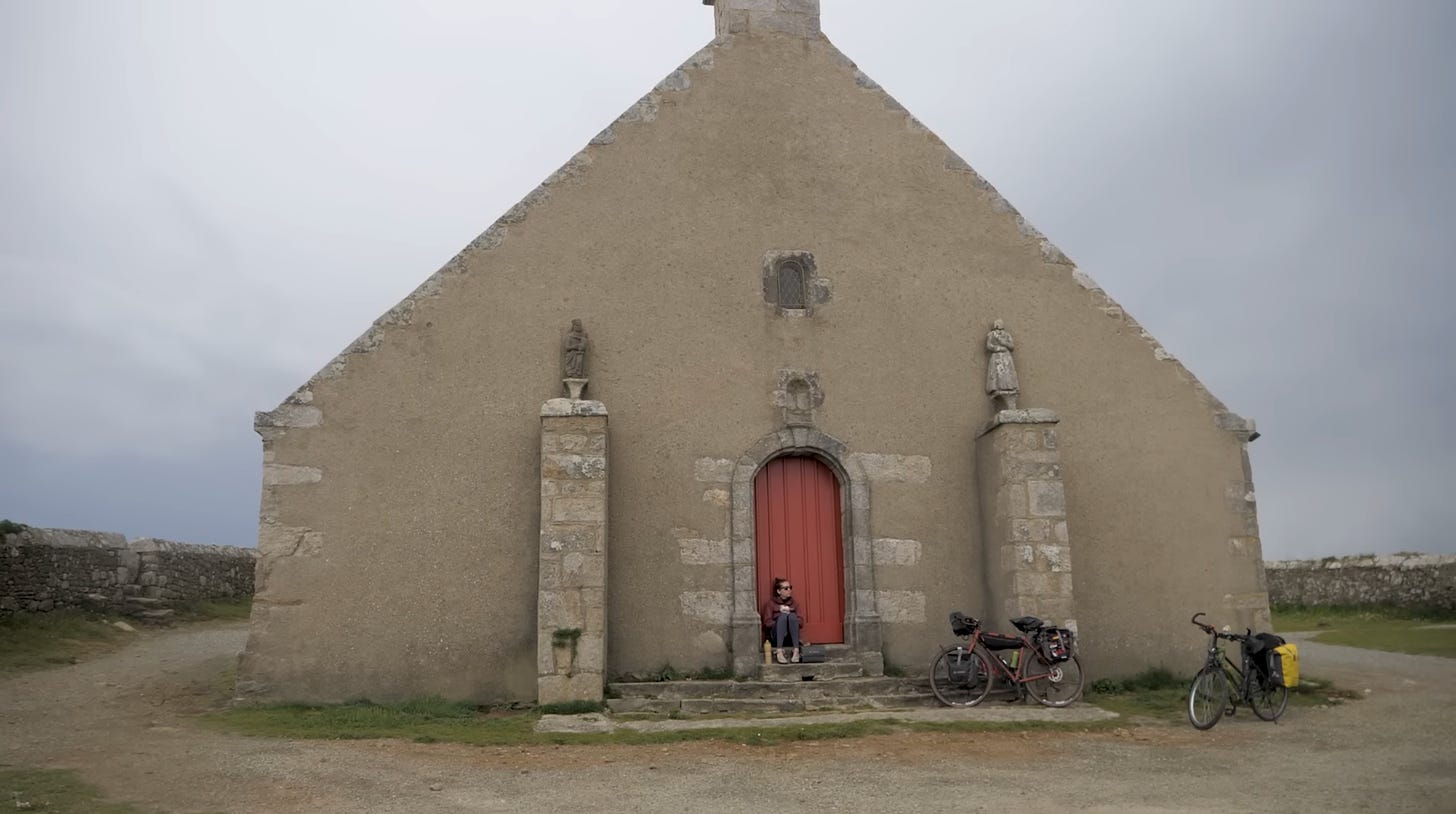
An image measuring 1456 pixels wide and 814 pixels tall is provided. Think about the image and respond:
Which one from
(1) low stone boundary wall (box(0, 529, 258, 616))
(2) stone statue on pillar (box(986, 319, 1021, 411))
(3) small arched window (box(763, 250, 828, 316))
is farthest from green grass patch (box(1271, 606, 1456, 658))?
(1) low stone boundary wall (box(0, 529, 258, 616))

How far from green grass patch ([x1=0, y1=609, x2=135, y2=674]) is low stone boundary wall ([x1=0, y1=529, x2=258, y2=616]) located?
23cm

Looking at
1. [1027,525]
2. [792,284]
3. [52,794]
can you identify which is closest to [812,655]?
[1027,525]

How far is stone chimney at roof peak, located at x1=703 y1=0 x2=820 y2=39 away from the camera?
1116 cm

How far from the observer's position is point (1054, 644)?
8969 mm

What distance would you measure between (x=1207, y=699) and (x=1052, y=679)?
1.27m

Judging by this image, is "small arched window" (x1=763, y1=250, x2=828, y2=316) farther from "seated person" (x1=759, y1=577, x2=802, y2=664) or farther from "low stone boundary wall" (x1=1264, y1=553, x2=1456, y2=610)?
"low stone boundary wall" (x1=1264, y1=553, x2=1456, y2=610)

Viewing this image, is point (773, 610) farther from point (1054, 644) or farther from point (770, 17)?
point (770, 17)

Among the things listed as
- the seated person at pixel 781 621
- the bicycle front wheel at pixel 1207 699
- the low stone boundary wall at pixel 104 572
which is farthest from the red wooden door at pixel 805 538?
the low stone boundary wall at pixel 104 572

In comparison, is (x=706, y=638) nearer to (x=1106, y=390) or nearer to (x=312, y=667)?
(x=312, y=667)

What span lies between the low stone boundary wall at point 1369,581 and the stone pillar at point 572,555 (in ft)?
34.3

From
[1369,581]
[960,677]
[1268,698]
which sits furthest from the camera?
[1369,581]

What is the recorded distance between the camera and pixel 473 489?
9.41 meters

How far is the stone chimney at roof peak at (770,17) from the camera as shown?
439 inches

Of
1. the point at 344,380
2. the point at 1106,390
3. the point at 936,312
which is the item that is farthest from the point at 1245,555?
the point at 344,380
